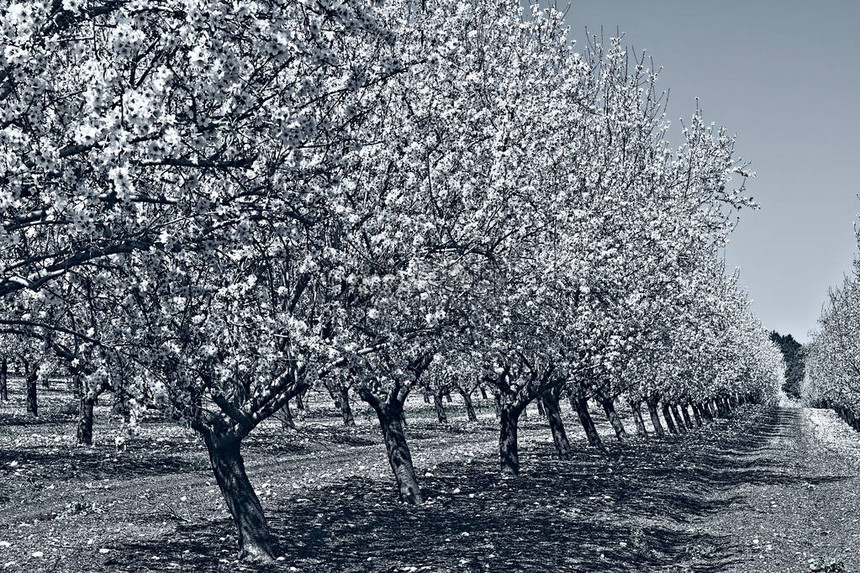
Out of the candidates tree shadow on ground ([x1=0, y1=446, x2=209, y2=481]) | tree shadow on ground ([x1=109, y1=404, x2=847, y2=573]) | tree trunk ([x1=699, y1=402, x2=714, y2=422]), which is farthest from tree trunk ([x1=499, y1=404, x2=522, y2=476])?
tree trunk ([x1=699, y1=402, x2=714, y2=422])

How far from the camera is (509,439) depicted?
3083 cm

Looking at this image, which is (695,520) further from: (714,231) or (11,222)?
(11,222)

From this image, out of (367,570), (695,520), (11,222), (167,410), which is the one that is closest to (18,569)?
(167,410)

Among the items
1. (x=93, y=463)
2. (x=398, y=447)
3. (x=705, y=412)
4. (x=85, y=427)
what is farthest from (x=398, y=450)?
(x=705, y=412)

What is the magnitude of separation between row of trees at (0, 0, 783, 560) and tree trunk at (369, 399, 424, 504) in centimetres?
7

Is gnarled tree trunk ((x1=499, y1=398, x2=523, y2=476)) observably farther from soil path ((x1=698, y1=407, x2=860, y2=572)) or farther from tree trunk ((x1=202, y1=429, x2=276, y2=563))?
tree trunk ((x1=202, y1=429, x2=276, y2=563))

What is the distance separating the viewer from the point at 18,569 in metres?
15.6

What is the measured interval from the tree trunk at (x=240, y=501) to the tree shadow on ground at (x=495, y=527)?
437 mm

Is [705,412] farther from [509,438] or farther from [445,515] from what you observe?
[445,515]

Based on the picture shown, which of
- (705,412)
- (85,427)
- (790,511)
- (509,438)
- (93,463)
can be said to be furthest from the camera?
(705,412)

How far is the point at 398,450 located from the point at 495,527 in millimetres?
3894

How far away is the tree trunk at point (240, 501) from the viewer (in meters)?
16.6

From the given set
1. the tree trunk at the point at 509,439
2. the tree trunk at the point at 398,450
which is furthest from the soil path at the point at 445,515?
the tree trunk at the point at 509,439

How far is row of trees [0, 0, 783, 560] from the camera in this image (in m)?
9.05
